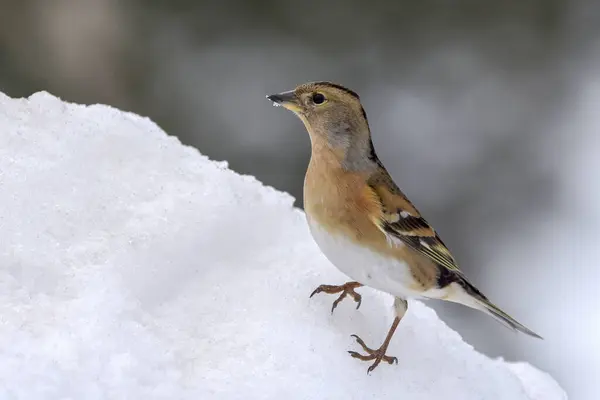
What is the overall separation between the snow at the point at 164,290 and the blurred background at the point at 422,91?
4.32 meters

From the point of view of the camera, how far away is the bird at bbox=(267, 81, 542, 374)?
228 centimetres

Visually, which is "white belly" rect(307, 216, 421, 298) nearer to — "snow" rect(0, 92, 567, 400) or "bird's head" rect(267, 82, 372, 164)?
"snow" rect(0, 92, 567, 400)

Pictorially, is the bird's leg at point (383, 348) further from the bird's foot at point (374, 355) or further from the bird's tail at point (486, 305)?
the bird's tail at point (486, 305)

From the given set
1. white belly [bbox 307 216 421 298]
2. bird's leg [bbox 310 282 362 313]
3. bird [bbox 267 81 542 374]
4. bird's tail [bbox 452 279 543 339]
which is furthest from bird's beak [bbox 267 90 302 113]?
bird's tail [bbox 452 279 543 339]

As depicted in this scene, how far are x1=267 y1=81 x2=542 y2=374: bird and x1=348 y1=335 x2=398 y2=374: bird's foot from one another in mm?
17

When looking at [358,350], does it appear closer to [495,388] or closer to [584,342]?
[495,388]

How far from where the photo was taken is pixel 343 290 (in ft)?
7.60

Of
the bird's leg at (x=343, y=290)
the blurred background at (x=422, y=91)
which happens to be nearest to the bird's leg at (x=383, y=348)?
the bird's leg at (x=343, y=290)

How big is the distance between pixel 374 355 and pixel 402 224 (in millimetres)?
513

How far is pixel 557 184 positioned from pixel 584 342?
5.65ft

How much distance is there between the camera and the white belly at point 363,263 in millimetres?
2260

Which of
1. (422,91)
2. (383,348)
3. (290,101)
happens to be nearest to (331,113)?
(290,101)

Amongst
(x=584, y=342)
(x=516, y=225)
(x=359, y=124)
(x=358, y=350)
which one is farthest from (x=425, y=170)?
(x=358, y=350)

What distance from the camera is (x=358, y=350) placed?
2076mm
